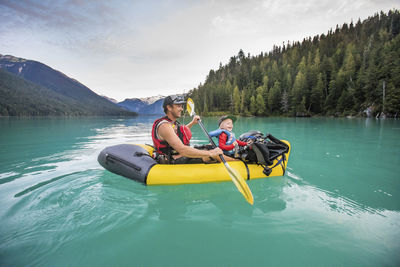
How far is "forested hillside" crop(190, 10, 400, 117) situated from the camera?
3762cm

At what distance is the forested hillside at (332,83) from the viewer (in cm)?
3762

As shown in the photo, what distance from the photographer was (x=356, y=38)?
7956 centimetres

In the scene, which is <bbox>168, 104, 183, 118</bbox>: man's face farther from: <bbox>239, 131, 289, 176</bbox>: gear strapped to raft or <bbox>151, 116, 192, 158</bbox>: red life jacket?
<bbox>239, 131, 289, 176</bbox>: gear strapped to raft

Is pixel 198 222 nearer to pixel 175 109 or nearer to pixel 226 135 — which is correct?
pixel 175 109

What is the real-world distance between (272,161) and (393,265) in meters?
2.57

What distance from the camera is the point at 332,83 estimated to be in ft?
154

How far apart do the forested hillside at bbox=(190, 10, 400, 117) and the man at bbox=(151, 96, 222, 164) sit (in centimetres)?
4678

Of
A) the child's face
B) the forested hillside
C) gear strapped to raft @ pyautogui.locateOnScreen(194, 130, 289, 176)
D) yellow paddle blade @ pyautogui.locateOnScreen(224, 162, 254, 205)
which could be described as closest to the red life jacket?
the child's face

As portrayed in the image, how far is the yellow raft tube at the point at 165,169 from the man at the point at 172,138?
11.8 inches

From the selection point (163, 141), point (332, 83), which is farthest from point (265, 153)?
point (332, 83)

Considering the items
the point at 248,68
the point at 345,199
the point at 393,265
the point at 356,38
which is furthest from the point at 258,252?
the point at 356,38

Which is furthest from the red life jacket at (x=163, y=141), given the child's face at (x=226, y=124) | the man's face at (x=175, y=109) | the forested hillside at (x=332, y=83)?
the forested hillside at (x=332, y=83)

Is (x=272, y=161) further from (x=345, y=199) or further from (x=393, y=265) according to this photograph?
(x=393, y=265)

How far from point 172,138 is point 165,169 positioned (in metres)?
0.78
